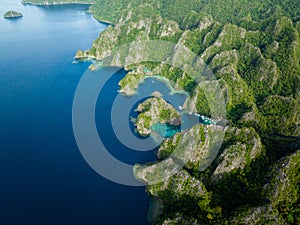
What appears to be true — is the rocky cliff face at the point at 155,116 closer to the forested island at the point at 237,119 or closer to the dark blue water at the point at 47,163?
the forested island at the point at 237,119

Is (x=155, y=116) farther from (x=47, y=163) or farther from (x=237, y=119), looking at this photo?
(x=47, y=163)

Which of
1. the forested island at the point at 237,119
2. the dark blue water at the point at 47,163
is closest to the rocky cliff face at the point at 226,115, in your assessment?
the forested island at the point at 237,119

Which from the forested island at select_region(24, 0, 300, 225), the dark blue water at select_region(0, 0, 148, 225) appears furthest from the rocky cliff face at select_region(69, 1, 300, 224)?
the dark blue water at select_region(0, 0, 148, 225)

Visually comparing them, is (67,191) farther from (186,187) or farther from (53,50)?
(53,50)

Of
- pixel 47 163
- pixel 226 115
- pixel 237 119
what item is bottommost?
pixel 47 163

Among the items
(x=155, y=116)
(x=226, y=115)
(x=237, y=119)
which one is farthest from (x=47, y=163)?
(x=237, y=119)

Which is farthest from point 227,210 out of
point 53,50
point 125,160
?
point 53,50
